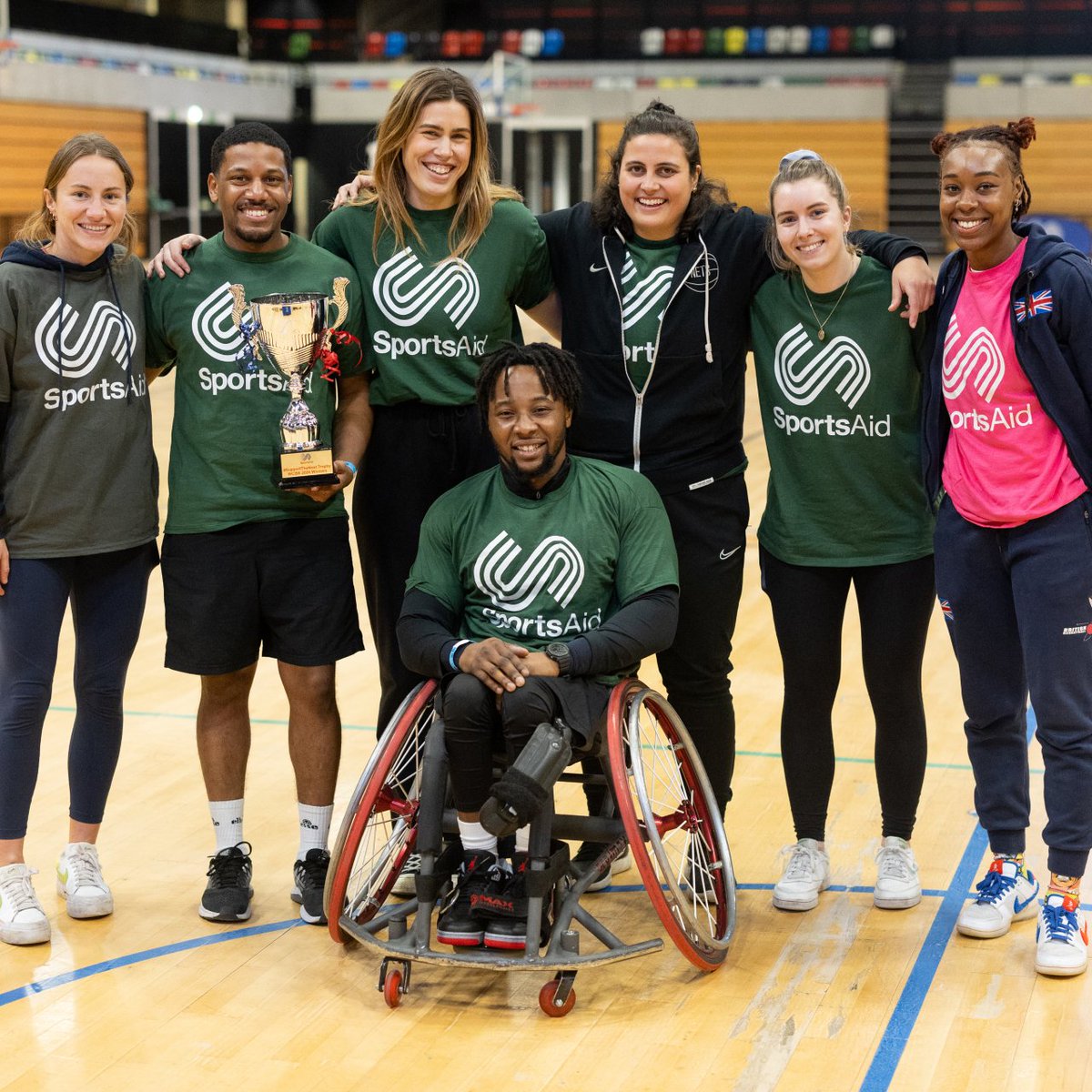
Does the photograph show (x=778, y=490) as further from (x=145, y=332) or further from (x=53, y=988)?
(x=53, y=988)

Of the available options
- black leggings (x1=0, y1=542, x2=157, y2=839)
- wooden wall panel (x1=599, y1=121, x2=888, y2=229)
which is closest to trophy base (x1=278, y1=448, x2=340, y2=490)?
black leggings (x1=0, y1=542, x2=157, y2=839)

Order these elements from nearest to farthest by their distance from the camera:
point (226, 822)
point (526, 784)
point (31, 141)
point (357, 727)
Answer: point (526, 784)
point (226, 822)
point (357, 727)
point (31, 141)

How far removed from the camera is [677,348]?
268 centimetres

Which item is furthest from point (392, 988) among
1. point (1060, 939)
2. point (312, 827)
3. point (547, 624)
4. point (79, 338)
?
point (79, 338)

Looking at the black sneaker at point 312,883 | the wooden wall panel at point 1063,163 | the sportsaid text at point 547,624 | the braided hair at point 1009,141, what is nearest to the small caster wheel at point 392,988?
the black sneaker at point 312,883

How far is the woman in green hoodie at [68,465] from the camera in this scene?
2.55 metres

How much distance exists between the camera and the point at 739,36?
1650 centimetres

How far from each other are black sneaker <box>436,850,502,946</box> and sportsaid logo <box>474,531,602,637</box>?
379mm

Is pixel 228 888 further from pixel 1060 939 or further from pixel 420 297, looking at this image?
pixel 1060 939

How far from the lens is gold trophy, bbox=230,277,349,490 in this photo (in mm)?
2547

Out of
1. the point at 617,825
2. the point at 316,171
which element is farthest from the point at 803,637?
the point at 316,171

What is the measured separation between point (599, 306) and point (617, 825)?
0.90 m

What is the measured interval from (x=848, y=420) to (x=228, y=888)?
1369 mm

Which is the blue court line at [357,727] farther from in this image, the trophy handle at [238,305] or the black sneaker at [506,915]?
the trophy handle at [238,305]
